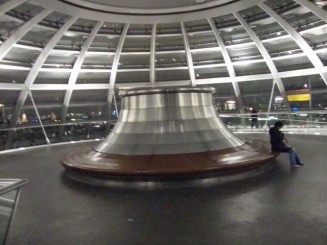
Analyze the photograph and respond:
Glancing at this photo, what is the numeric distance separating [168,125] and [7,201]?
6.06 m

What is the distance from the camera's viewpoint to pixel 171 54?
23.8 metres

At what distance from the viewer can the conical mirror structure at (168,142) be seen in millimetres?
6888

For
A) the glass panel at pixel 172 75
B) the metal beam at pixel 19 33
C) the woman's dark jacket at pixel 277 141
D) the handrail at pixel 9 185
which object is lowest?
the woman's dark jacket at pixel 277 141

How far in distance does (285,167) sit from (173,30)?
15.4 meters

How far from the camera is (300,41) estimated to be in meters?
19.4

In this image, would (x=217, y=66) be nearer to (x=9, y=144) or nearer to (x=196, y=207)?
(x=9, y=144)

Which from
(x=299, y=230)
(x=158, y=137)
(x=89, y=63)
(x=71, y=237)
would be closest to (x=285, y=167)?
(x=158, y=137)

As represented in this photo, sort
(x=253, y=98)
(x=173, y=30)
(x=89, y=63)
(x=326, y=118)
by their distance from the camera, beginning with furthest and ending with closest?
(x=253, y=98), (x=89, y=63), (x=173, y=30), (x=326, y=118)

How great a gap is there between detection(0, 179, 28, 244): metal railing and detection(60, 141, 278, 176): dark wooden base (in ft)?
12.1

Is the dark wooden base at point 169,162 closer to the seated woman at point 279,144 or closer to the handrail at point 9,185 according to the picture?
the seated woman at point 279,144

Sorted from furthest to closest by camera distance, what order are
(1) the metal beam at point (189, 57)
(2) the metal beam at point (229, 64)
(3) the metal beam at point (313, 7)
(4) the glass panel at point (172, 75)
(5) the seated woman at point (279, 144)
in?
(4) the glass panel at point (172, 75), (1) the metal beam at point (189, 57), (2) the metal beam at point (229, 64), (3) the metal beam at point (313, 7), (5) the seated woman at point (279, 144)

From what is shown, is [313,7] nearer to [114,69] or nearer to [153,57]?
[153,57]

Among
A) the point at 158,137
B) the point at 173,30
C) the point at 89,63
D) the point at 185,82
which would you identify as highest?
the point at 173,30

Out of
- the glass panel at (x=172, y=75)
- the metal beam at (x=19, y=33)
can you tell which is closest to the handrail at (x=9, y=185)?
the metal beam at (x=19, y=33)
